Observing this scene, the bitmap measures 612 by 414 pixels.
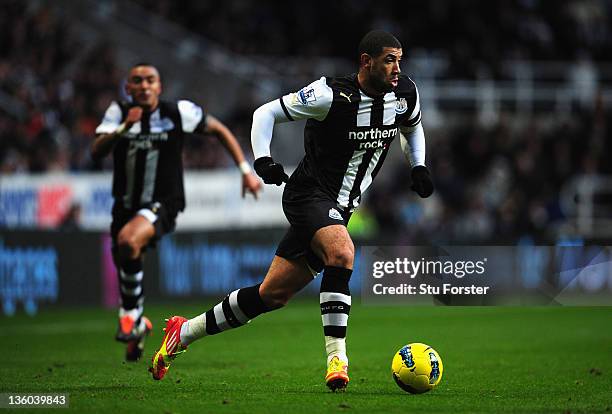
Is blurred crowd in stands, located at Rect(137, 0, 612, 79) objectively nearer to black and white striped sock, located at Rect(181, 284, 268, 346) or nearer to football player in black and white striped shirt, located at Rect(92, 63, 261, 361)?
football player in black and white striped shirt, located at Rect(92, 63, 261, 361)

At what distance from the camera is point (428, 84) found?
26281 millimetres

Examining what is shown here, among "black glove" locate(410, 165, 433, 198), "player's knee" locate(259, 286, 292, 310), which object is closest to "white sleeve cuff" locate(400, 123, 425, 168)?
"black glove" locate(410, 165, 433, 198)

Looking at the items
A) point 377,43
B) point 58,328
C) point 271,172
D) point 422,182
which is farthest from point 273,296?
point 58,328

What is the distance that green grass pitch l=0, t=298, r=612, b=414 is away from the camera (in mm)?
7676

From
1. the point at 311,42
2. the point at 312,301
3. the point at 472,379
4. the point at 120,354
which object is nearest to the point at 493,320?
the point at 312,301

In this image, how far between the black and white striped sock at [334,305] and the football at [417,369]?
1.39ft

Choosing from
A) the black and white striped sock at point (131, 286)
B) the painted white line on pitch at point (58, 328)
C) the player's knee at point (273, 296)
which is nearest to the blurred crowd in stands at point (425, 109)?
the painted white line on pitch at point (58, 328)

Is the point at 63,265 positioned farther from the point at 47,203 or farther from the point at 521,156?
the point at 521,156

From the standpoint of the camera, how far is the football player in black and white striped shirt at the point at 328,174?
8023 millimetres

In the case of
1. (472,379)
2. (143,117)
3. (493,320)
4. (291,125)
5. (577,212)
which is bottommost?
(472,379)

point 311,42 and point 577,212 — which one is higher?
point 311,42

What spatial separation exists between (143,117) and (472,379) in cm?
384

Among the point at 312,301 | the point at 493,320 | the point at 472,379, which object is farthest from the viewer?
the point at 312,301

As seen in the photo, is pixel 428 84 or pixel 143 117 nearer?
pixel 143 117
